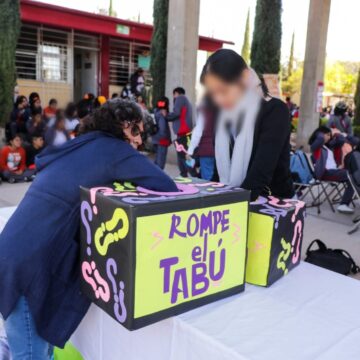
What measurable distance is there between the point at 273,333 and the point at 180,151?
5.11 metres

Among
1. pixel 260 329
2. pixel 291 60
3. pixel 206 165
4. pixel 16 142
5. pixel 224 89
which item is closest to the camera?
pixel 260 329

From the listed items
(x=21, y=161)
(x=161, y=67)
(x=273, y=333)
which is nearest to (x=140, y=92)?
(x=161, y=67)

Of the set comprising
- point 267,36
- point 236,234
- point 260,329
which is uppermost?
point 267,36

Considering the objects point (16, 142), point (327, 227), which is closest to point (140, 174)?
point (327, 227)

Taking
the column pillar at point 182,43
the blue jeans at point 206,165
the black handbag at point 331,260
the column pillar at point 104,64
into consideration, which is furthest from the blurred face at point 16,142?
the column pillar at point 104,64

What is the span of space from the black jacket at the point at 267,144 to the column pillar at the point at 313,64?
9.68 m

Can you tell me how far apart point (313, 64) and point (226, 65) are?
10036 millimetres

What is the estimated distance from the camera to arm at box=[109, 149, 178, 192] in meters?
1.33

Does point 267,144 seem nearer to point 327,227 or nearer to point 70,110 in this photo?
point 70,110

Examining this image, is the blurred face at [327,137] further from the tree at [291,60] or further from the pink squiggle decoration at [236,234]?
the tree at [291,60]

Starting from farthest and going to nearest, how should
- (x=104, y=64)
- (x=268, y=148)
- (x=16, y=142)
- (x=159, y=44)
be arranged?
(x=104, y=64)
(x=159, y=44)
(x=16, y=142)
(x=268, y=148)

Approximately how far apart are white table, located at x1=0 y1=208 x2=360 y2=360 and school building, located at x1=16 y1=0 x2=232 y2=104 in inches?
380

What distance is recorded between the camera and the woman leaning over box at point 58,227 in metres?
1.34

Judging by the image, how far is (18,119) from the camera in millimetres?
8273
